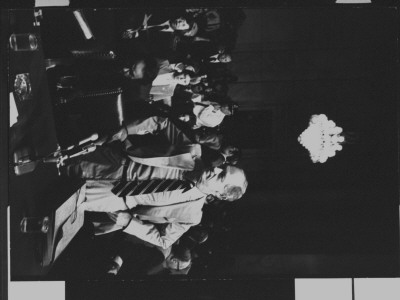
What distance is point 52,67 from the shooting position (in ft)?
6.85

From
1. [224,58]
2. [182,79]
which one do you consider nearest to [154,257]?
[182,79]

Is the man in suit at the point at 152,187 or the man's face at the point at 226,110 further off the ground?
the man's face at the point at 226,110

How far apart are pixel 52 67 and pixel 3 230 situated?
0.83 meters

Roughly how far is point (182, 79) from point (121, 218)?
0.72 m

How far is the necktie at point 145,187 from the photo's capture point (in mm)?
2086

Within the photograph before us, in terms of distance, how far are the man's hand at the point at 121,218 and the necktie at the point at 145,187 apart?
3.5 inches

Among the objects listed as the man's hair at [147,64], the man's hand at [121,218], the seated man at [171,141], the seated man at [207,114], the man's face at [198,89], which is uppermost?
the man's hair at [147,64]

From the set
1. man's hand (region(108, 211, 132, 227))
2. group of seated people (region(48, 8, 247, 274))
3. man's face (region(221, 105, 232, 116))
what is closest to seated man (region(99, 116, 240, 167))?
group of seated people (region(48, 8, 247, 274))

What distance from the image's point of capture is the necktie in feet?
6.84

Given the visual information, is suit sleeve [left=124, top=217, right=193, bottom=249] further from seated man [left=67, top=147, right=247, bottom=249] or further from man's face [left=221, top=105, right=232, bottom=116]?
man's face [left=221, top=105, right=232, bottom=116]

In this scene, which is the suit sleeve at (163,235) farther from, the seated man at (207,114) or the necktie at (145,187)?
the seated man at (207,114)

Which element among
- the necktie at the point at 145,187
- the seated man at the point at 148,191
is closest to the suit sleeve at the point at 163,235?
the seated man at the point at 148,191

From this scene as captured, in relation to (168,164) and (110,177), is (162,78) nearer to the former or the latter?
(168,164)

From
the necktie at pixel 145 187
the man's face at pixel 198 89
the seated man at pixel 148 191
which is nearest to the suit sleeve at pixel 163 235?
the seated man at pixel 148 191
